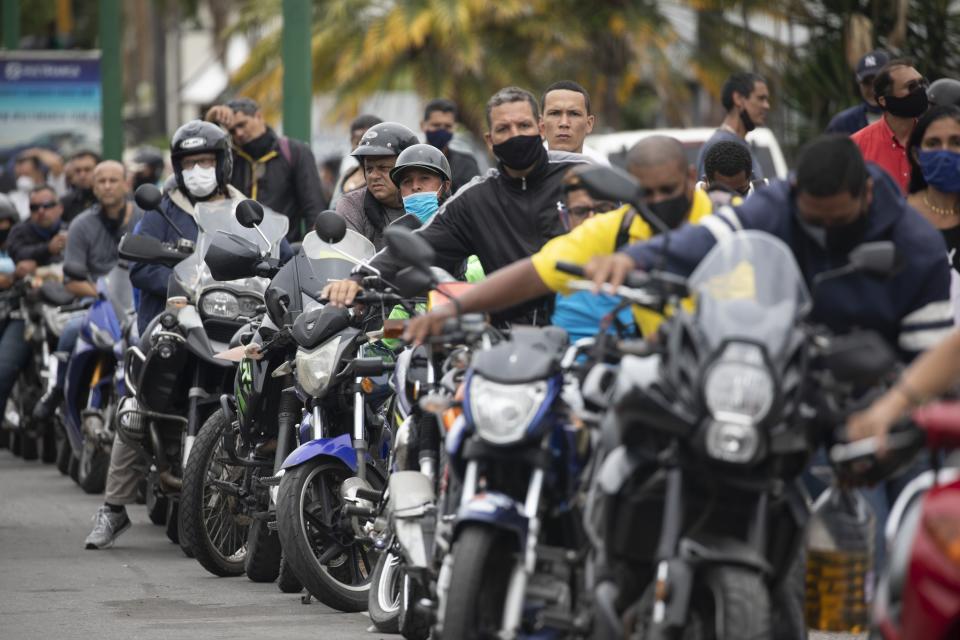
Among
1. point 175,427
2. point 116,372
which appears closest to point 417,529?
point 175,427

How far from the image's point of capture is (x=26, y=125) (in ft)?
93.9

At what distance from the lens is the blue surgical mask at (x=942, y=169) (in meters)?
8.00

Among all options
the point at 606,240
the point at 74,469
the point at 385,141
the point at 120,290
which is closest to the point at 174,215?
the point at 385,141

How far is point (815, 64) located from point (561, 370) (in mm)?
12355

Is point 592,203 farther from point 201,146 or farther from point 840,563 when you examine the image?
point 201,146

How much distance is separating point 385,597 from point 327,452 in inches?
31.4

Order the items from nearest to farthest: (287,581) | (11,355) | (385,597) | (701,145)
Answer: (385,597), (287,581), (11,355), (701,145)

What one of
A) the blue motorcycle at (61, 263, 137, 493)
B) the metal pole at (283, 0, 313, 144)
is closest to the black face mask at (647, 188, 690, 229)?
the blue motorcycle at (61, 263, 137, 493)

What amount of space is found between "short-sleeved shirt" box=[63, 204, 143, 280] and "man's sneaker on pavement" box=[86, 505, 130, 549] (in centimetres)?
361

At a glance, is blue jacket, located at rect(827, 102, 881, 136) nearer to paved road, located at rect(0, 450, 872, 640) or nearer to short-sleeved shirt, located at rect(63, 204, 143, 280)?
paved road, located at rect(0, 450, 872, 640)

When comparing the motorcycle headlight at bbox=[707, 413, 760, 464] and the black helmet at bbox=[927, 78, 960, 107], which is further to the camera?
the black helmet at bbox=[927, 78, 960, 107]

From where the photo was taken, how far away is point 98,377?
1338 centimetres

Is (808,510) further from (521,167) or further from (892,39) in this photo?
(892,39)

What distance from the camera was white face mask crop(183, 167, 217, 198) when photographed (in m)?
11.0
